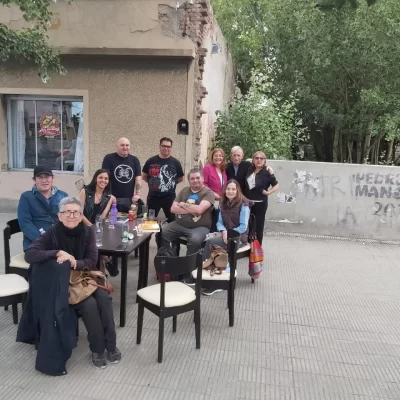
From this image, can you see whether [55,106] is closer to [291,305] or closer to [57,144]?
[57,144]

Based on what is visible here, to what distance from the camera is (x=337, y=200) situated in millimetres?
7680

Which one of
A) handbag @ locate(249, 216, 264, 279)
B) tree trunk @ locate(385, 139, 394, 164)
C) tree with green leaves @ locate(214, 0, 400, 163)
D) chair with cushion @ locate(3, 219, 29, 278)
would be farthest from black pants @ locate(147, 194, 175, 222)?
tree trunk @ locate(385, 139, 394, 164)

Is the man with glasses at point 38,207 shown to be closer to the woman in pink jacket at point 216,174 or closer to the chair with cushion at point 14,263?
the chair with cushion at point 14,263

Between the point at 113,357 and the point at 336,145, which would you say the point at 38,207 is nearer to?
the point at 113,357

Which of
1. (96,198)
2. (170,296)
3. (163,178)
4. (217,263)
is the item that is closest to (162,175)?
(163,178)

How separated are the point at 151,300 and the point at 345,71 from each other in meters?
8.76

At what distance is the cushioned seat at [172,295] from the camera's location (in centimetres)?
362

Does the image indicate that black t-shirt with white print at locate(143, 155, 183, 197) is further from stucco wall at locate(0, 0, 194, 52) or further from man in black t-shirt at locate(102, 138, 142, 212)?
stucco wall at locate(0, 0, 194, 52)

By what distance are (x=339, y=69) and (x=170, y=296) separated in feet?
28.2

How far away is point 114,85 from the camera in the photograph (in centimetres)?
782

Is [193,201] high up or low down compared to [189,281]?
up

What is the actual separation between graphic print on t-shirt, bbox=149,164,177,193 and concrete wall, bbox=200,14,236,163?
256 centimetres

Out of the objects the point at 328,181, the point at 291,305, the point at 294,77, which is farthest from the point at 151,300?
the point at 294,77

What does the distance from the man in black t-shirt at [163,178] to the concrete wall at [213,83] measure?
2497mm
